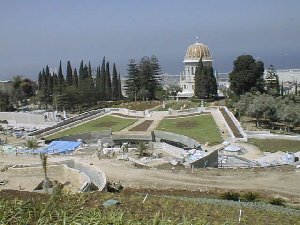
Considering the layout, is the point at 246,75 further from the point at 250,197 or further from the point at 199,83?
the point at 250,197

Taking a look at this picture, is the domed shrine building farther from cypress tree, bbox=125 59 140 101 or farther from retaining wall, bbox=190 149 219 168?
retaining wall, bbox=190 149 219 168

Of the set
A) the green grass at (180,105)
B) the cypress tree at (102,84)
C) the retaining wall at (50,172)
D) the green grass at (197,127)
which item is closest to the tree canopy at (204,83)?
the green grass at (180,105)

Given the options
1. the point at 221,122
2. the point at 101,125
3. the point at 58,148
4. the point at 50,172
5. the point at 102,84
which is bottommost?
the point at 50,172

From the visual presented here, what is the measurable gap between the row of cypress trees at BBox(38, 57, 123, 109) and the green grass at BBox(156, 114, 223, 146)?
775 inches

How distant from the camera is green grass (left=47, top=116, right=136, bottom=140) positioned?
4942 centimetres

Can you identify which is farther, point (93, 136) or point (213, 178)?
point (93, 136)

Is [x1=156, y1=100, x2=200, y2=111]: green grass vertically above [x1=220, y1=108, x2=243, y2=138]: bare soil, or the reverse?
[x1=156, y1=100, x2=200, y2=111]: green grass

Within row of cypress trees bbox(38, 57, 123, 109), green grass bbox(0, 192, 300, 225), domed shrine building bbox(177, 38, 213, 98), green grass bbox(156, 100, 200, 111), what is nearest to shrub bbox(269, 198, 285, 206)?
green grass bbox(0, 192, 300, 225)

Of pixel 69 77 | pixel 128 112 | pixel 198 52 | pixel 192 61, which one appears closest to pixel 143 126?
pixel 128 112

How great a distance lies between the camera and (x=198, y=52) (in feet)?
277

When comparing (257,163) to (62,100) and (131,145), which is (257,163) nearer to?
(131,145)

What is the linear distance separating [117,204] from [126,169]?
12.6m

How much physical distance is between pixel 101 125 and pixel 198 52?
3707 centimetres

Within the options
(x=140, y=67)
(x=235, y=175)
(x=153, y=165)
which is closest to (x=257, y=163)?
(x=235, y=175)
